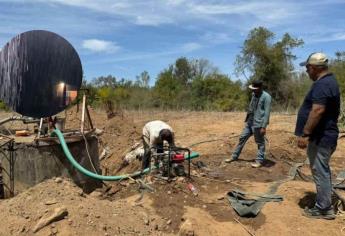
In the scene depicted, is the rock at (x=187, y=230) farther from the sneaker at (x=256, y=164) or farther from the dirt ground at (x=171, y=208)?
the sneaker at (x=256, y=164)

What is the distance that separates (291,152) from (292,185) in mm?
3862

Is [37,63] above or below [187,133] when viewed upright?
above

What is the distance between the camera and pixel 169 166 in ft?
23.0

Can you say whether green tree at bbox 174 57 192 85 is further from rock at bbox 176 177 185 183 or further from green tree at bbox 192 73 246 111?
rock at bbox 176 177 185 183

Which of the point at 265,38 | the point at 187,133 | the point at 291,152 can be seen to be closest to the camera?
the point at 291,152

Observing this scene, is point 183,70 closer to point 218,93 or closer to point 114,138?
point 218,93

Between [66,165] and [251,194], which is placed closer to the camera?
[251,194]

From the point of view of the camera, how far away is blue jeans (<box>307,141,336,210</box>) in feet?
18.5

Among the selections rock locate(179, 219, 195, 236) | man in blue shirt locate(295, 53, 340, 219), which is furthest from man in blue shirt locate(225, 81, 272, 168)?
rock locate(179, 219, 195, 236)

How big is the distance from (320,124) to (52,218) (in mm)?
3319

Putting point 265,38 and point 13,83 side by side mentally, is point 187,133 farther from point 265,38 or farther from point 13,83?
point 265,38

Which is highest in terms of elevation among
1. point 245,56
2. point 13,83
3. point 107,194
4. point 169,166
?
point 245,56

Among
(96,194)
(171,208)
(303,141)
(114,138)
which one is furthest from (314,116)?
(114,138)

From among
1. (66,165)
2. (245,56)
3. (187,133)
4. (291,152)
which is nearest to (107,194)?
(66,165)
